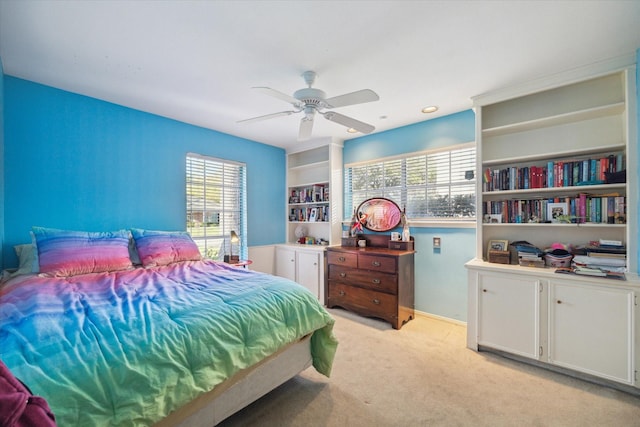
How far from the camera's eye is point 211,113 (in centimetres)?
316

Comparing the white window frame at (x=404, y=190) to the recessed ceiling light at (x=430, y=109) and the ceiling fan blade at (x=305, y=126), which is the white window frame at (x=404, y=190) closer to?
the recessed ceiling light at (x=430, y=109)

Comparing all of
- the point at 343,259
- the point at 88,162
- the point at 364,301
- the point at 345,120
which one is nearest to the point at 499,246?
the point at 364,301

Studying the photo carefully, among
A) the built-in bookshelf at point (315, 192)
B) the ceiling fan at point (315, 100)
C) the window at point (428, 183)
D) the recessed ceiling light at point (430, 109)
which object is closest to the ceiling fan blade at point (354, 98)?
the ceiling fan at point (315, 100)

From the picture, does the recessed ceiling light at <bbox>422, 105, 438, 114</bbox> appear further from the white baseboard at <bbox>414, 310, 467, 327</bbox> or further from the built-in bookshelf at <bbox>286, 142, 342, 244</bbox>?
the white baseboard at <bbox>414, 310, 467, 327</bbox>

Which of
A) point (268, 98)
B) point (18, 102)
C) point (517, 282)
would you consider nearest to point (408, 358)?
point (517, 282)

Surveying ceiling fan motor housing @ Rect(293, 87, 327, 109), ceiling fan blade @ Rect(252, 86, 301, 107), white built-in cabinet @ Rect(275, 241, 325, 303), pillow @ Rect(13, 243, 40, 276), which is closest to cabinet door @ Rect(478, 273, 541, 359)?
white built-in cabinet @ Rect(275, 241, 325, 303)

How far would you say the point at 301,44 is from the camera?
1.90 m

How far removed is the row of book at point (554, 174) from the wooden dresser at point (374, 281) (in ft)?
3.94

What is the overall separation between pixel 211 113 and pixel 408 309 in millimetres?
3256

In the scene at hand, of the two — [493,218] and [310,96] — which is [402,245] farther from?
[310,96]

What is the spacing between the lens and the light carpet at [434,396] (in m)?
1.67

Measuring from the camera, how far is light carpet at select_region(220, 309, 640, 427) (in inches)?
65.9

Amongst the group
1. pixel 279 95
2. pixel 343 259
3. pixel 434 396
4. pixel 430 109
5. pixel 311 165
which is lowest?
pixel 434 396

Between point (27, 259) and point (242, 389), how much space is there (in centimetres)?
222
